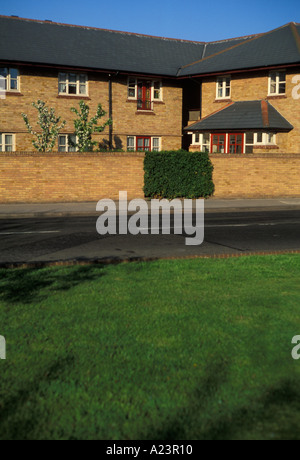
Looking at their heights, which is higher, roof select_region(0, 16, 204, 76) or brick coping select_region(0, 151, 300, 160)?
roof select_region(0, 16, 204, 76)

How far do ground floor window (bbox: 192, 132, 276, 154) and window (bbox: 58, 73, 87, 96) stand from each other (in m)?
7.29

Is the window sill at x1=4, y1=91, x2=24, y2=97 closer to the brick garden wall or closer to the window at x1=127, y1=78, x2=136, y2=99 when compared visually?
the window at x1=127, y1=78, x2=136, y2=99

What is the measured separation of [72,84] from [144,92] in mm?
4608

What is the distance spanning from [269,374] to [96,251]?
6.52m

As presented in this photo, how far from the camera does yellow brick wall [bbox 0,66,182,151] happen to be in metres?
27.7

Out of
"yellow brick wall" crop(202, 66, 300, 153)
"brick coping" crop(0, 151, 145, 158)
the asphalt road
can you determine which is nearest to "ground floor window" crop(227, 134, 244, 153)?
"yellow brick wall" crop(202, 66, 300, 153)

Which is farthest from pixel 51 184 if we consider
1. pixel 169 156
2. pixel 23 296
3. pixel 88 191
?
pixel 23 296

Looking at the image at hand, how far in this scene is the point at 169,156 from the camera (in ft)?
73.6

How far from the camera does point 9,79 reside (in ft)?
90.4

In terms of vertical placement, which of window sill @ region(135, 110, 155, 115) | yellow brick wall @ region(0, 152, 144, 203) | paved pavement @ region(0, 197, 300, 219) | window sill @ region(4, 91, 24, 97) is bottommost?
paved pavement @ region(0, 197, 300, 219)

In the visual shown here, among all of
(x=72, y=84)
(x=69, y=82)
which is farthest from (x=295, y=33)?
(x=69, y=82)

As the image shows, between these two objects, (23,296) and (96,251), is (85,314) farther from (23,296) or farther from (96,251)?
(96,251)

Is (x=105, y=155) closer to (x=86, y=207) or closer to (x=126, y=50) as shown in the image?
(x=86, y=207)

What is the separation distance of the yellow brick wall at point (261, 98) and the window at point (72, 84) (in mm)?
7715
